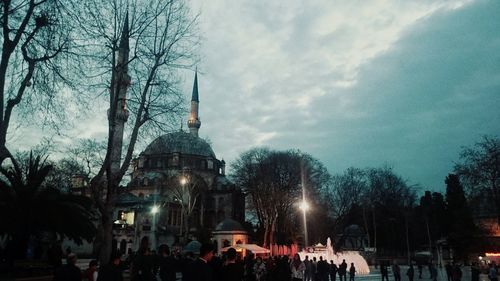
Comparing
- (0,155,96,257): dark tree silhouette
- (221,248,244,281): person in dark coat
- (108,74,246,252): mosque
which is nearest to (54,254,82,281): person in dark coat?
(221,248,244,281): person in dark coat

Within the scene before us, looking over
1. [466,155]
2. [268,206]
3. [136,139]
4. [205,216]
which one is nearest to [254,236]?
[205,216]

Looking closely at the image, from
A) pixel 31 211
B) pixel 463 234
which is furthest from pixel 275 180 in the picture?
pixel 31 211

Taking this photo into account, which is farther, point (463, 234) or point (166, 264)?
point (463, 234)

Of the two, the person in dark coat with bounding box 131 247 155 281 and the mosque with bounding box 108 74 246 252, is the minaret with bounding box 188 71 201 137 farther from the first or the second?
the person in dark coat with bounding box 131 247 155 281

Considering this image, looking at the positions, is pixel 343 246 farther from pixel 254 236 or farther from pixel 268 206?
pixel 254 236

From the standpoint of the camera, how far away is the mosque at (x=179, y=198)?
4873 cm

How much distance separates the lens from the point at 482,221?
153 ft

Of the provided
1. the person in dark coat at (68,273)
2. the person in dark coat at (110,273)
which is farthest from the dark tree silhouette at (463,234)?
the person in dark coat at (68,273)

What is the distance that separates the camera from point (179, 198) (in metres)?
42.0

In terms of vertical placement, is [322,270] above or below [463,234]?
below

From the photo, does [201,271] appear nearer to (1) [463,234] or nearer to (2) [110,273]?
(2) [110,273]

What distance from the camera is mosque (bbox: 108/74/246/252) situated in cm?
4873

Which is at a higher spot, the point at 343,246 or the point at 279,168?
the point at 279,168

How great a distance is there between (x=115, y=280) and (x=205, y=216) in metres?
62.4
